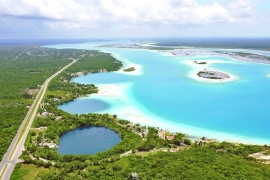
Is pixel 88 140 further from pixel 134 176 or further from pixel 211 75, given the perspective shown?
pixel 211 75

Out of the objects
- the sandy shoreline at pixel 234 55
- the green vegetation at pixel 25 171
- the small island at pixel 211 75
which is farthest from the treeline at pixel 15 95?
the sandy shoreline at pixel 234 55

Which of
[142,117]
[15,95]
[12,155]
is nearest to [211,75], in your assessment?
[142,117]

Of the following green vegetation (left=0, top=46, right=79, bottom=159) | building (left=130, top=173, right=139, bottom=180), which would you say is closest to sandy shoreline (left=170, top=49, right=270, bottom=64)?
green vegetation (left=0, top=46, right=79, bottom=159)

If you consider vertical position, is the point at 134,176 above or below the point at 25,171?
above

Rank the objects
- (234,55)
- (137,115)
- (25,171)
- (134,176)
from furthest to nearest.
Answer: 1. (234,55)
2. (137,115)
3. (25,171)
4. (134,176)

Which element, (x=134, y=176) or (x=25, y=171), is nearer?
(x=134, y=176)

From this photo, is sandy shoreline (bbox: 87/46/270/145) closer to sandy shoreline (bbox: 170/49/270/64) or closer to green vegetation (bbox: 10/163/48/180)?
green vegetation (bbox: 10/163/48/180)

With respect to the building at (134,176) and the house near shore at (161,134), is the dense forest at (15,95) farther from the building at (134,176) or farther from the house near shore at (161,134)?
the house near shore at (161,134)
